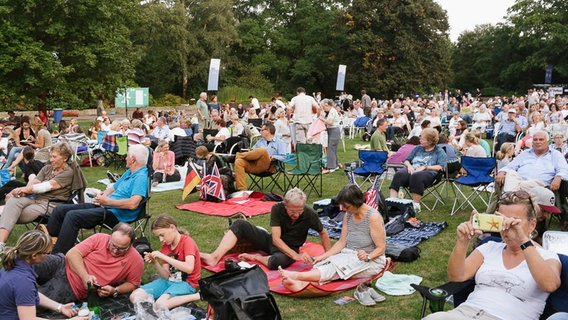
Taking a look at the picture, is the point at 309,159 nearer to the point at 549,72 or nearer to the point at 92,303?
the point at 92,303

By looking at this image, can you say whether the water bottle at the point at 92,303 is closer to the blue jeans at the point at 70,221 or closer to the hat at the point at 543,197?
the blue jeans at the point at 70,221

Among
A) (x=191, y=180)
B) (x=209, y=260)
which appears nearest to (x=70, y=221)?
(x=209, y=260)

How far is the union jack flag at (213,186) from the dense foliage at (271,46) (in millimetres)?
11673

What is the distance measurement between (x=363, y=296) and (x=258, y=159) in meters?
4.51

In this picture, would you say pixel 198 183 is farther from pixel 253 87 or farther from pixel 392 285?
pixel 253 87

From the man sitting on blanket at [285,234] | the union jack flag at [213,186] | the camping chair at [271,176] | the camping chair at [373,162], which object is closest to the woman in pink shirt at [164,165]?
the camping chair at [271,176]

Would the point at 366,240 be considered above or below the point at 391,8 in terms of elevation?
below

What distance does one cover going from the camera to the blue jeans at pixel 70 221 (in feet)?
A: 17.1

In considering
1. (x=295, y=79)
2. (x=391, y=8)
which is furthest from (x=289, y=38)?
(x=391, y=8)

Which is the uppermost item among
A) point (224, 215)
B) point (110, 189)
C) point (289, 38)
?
point (289, 38)

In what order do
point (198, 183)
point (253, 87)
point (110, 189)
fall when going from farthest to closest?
point (253, 87) → point (198, 183) → point (110, 189)

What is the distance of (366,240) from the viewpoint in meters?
4.95

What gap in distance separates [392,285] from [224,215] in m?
3.32

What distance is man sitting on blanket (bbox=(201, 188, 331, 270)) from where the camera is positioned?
519 cm
